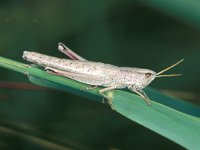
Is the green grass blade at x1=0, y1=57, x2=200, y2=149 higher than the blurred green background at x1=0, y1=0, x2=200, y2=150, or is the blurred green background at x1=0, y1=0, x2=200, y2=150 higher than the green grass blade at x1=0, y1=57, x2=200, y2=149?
the blurred green background at x1=0, y1=0, x2=200, y2=150

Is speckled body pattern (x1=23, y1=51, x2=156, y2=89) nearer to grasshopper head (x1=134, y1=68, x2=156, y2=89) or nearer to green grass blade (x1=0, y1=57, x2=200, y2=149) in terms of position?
grasshopper head (x1=134, y1=68, x2=156, y2=89)

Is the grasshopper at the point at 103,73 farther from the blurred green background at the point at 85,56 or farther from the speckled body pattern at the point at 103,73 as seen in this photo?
the blurred green background at the point at 85,56

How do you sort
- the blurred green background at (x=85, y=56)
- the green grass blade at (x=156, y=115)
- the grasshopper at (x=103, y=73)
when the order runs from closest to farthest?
the green grass blade at (x=156, y=115) → the grasshopper at (x=103, y=73) → the blurred green background at (x=85, y=56)

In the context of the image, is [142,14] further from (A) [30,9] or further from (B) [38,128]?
(B) [38,128]

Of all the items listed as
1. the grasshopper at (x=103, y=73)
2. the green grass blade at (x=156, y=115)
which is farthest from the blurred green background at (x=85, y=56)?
the green grass blade at (x=156, y=115)

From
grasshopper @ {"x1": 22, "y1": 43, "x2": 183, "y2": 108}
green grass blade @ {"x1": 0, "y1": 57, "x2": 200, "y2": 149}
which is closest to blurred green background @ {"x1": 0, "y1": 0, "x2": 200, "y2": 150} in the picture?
grasshopper @ {"x1": 22, "y1": 43, "x2": 183, "y2": 108}

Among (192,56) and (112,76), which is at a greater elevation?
(192,56)

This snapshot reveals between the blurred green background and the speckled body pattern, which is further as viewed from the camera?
the blurred green background

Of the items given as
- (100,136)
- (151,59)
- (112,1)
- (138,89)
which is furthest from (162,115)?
(112,1)

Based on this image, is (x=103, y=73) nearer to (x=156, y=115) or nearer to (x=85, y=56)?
(x=85, y=56)
